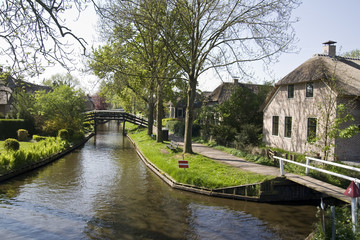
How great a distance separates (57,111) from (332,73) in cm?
2629

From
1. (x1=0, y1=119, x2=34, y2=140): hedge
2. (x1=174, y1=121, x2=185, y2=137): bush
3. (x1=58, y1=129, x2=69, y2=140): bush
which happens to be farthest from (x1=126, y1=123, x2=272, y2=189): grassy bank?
(x1=0, y1=119, x2=34, y2=140): hedge

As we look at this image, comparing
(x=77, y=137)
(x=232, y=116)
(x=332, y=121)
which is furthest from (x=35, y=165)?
(x=332, y=121)

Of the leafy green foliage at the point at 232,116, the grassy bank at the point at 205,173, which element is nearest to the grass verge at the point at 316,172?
the grassy bank at the point at 205,173

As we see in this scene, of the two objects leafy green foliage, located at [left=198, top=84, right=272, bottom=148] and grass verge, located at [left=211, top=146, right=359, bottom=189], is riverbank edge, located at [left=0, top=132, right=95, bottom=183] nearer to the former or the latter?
leafy green foliage, located at [left=198, top=84, right=272, bottom=148]

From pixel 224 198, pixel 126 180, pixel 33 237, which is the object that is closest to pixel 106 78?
pixel 126 180

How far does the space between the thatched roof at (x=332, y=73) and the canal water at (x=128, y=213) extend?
31.7 ft

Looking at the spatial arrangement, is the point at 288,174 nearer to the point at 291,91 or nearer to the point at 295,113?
the point at 295,113

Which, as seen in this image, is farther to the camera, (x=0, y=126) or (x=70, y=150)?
A: (x=0, y=126)

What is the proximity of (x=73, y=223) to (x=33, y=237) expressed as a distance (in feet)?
4.66

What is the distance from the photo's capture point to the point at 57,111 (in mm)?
32188

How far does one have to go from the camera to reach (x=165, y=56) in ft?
84.9

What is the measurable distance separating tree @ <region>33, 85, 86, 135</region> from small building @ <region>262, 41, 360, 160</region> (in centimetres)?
1998

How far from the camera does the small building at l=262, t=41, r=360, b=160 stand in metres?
19.0

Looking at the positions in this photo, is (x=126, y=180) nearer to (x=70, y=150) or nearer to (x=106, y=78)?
(x=70, y=150)
